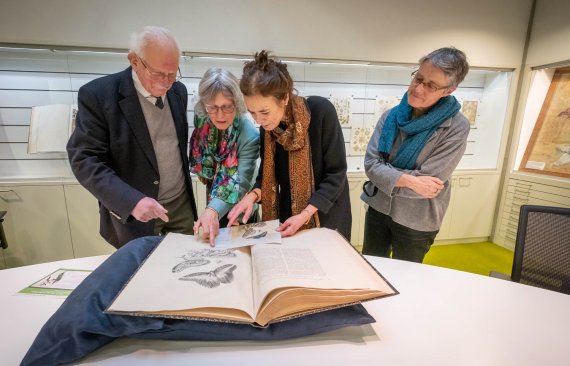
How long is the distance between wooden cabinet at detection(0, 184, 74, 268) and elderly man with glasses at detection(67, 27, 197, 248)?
1639 mm

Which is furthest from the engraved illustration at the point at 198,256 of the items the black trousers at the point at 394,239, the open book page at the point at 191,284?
the black trousers at the point at 394,239

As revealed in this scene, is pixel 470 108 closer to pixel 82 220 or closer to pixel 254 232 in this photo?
pixel 254 232

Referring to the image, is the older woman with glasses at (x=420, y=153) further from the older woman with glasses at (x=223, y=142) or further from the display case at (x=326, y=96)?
the display case at (x=326, y=96)

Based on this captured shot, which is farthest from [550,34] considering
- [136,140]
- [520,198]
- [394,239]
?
[136,140]

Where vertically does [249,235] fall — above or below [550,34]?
below

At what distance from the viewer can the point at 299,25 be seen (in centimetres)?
261

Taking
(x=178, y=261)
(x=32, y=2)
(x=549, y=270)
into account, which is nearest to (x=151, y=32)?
(x=178, y=261)

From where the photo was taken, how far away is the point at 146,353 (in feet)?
1.93

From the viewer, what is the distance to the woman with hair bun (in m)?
1.11

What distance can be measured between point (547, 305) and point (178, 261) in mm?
1014

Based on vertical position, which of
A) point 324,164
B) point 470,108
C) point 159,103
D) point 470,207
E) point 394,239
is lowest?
point 470,207

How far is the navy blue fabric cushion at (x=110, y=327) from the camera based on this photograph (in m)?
0.53

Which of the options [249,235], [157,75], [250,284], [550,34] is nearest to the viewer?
[250,284]

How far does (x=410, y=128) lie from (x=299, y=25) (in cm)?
174
